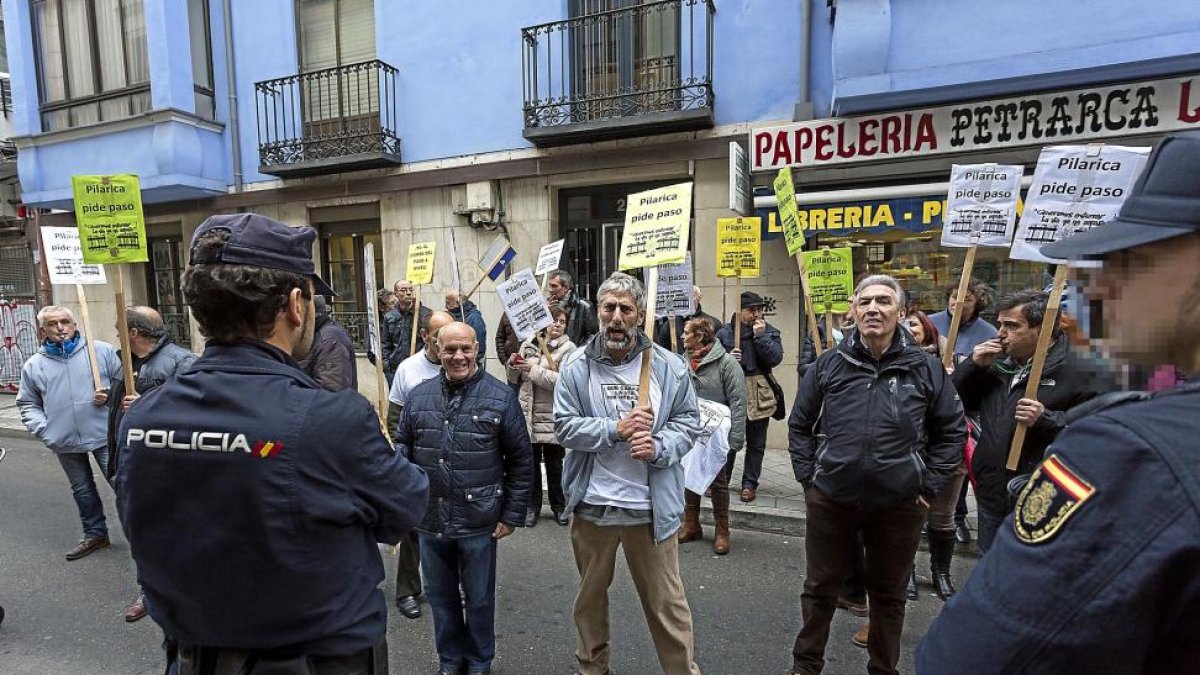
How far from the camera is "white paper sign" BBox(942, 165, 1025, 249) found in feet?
13.1

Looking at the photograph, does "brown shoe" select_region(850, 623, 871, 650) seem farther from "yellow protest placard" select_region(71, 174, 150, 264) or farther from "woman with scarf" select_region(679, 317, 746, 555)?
"yellow protest placard" select_region(71, 174, 150, 264)

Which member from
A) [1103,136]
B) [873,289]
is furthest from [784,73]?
[873,289]

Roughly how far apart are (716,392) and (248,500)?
4003 millimetres

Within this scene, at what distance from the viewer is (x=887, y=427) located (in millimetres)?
2904

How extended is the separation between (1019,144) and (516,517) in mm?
6334

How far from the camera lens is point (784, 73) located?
761cm

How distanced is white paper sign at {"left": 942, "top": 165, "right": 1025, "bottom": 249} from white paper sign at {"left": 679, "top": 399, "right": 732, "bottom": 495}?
194cm

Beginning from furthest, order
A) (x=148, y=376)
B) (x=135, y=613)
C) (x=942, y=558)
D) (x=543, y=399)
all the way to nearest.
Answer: (x=543, y=399)
(x=942, y=558)
(x=148, y=376)
(x=135, y=613)

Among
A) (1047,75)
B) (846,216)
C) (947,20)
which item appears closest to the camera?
(1047,75)

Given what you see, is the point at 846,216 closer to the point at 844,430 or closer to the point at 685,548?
the point at 685,548

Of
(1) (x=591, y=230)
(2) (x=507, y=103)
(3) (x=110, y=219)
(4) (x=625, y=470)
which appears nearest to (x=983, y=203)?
(4) (x=625, y=470)

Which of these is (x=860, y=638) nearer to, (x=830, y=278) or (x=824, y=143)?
(x=830, y=278)

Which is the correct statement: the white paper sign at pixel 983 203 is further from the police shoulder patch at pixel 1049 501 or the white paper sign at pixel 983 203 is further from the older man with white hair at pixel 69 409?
the older man with white hair at pixel 69 409

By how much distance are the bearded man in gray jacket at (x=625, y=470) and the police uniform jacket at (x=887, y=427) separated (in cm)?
67
